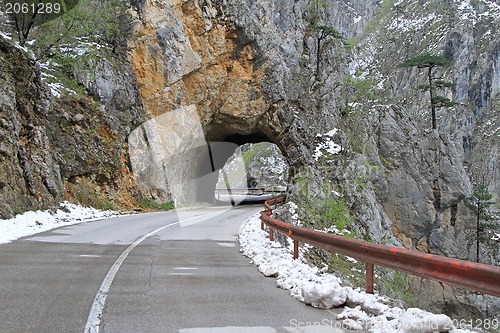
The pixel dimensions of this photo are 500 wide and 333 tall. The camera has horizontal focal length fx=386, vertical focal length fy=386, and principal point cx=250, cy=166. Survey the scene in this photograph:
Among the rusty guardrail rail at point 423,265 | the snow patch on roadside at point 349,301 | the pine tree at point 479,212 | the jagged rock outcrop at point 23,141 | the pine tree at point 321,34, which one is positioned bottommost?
the pine tree at point 479,212

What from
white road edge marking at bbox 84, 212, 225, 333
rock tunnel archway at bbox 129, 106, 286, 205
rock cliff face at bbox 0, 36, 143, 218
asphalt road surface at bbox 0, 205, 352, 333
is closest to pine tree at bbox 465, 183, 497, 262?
rock tunnel archway at bbox 129, 106, 286, 205

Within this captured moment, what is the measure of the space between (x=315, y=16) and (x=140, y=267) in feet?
121

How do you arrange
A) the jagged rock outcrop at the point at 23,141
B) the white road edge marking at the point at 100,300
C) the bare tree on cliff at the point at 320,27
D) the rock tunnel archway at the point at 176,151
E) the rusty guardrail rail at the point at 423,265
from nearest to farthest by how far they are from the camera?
1. the rusty guardrail rail at the point at 423,265
2. the white road edge marking at the point at 100,300
3. the jagged rock outcrop at the point at 23,141
4. the rock tunnel archway at the point at 176,151
5. the bare tree on cliff at the point at 320,27

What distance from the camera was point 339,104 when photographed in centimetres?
3616

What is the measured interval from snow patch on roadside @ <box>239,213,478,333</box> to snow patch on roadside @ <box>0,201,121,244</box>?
739 centimetres

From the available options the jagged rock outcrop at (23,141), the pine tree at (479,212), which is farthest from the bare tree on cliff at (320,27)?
the jagged rock outcrop at (23,141)

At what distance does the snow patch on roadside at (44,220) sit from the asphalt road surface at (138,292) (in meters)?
1.48

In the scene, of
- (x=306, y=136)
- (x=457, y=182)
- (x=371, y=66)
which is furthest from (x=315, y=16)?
(x=371, y=66)

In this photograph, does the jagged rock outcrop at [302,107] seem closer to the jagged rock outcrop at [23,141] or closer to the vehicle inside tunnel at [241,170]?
the vehicle inside tunnel at [241,170]

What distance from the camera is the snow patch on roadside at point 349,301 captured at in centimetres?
387

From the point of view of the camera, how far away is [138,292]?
5719mm

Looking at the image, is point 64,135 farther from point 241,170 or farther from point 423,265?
point 241,170

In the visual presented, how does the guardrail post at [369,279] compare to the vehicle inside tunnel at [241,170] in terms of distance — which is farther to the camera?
the vehicle inside tunnel at [241,170]

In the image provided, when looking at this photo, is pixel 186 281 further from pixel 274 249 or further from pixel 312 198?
pixel 312 198
